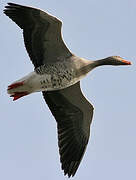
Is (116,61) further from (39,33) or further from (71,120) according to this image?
(39,33)

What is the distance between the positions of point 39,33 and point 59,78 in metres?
1.34

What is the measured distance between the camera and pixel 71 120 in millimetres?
15711

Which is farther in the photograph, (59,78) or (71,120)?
(71,120)

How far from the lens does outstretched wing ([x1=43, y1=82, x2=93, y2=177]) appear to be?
1528cm

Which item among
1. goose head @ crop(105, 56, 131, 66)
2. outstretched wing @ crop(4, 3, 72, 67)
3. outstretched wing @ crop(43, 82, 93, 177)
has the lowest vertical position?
outstretched wing @ crop(43, 82, 93, 177)

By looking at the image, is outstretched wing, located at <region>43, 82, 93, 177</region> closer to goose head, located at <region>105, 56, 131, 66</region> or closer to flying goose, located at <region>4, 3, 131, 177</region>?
flying goose, located at <region>4, 3, 131, 177</region>

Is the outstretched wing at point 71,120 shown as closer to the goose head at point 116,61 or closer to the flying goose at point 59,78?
the flying goose at point 59,78

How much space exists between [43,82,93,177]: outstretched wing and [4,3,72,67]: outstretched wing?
120 cm

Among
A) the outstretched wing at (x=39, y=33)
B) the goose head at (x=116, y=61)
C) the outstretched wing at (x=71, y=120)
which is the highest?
the outstretched wing at (x=39, y=33)

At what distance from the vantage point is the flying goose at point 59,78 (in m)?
14.1

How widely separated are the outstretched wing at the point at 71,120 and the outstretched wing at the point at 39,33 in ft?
3.93

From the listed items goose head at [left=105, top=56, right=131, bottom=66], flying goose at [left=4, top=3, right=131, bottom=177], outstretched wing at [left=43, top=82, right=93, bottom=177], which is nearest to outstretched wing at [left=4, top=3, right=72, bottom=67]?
flying goose at [left=4, top=3, right=131, bottom=177]

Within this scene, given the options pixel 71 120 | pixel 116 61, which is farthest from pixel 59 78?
pixel 116 61

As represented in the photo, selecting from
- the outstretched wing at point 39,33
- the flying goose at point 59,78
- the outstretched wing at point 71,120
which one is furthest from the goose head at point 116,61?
the outstretched wing at point 39,33
